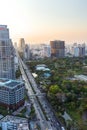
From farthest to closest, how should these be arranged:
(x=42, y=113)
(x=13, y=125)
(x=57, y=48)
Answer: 1. (x=57, y=48)
2. (x=42, y=113)
3. (x=13, y=125)

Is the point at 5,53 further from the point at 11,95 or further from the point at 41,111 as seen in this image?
the point at 41,111

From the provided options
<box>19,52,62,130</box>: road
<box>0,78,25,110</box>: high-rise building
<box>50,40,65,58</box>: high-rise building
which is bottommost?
<box>19,52,62,130</box>: road

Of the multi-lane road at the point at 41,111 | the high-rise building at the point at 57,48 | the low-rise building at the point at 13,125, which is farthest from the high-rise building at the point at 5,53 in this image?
the high-rise building at the point at 57,48

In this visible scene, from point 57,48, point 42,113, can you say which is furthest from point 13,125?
point 57,48

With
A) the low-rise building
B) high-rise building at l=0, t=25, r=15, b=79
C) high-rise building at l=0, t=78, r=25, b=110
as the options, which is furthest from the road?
high-rise building at l=0, t=25, r=15, b=79

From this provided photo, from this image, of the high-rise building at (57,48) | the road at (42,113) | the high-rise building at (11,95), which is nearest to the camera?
the road at (42,113)

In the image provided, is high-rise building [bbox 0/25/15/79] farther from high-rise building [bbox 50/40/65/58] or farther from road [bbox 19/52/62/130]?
high-rise building [bbox 50/40/65/58]

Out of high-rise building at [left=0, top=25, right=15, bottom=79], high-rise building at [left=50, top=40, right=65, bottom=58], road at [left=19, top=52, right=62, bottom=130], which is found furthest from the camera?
high-rise building at [left=50, top=40, right=65, bottom=58]

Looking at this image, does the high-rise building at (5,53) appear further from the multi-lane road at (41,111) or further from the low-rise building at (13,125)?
the low-rise building at (13,125)

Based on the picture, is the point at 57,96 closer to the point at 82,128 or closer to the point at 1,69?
the point at 82,128
